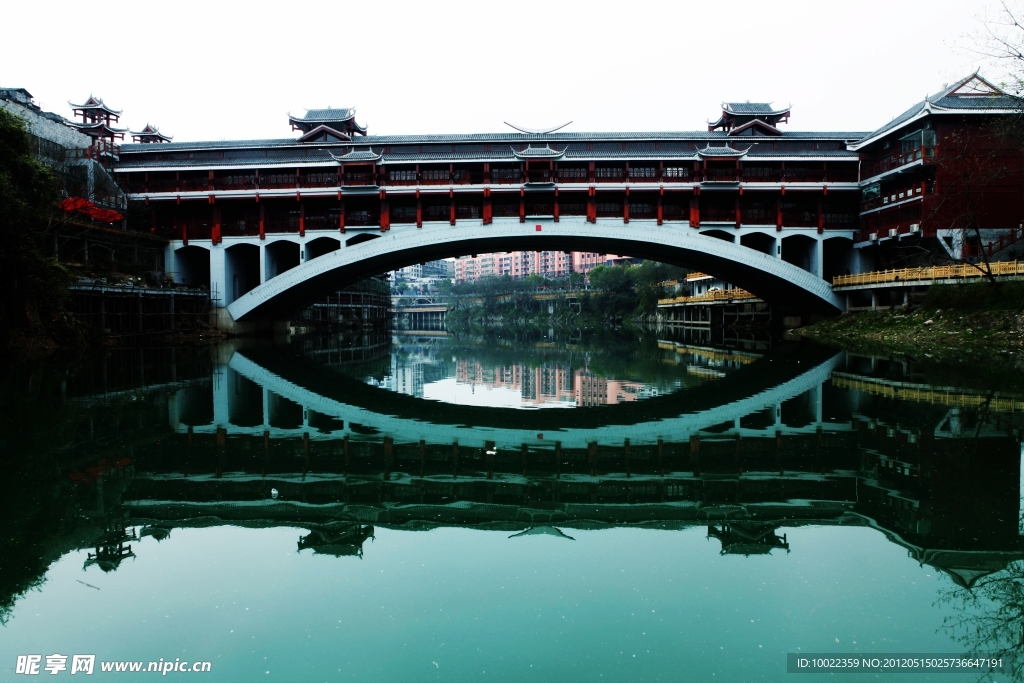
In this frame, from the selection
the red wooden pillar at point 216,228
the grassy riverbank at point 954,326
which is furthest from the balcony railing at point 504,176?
the grassy riverbank at point 954,326

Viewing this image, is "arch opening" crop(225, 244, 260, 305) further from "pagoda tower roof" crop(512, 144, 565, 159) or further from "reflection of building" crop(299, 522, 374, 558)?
"reflection of building" crop(299, 522, 374, 558)

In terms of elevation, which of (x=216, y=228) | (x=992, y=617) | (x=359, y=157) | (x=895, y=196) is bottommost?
(x=992, y=617)

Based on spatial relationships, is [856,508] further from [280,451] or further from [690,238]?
[690,238]

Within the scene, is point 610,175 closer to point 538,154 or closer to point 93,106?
point 538,154

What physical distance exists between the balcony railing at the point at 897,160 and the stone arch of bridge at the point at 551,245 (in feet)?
15.5

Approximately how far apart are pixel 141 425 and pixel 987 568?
39.3 feet

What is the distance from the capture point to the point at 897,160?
36438mm

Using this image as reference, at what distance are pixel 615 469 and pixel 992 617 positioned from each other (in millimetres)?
4603

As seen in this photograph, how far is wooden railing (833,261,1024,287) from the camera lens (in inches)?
1146

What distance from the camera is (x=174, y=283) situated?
40.2 meters

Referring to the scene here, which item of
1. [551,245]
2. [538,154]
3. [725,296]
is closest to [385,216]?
[538,154]

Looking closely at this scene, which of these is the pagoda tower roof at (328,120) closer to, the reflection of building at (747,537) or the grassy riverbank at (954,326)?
the grassy riverbank at (954,326)

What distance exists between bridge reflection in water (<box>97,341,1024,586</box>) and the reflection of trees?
16cm

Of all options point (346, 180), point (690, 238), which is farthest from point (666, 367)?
point (346, 180)
